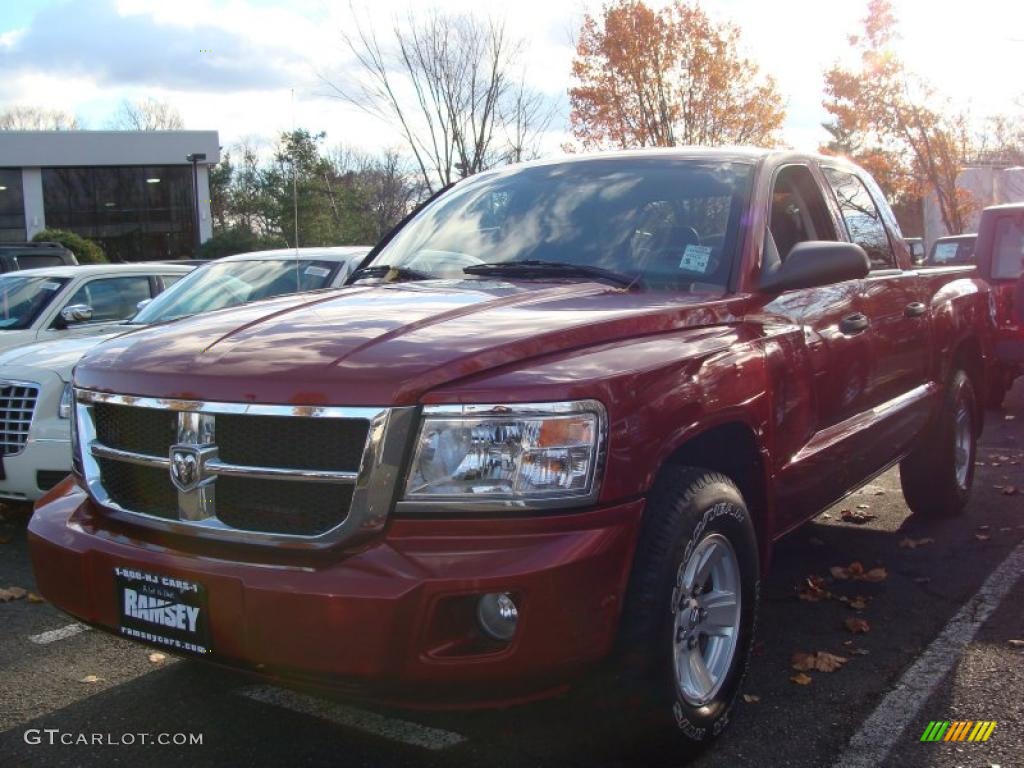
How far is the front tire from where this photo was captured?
273 cm

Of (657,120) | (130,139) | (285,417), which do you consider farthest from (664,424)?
(130,139)

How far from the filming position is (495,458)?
2.61 meters

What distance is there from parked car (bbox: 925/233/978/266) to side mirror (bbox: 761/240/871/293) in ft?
45.7

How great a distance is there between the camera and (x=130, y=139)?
3831 centimetres

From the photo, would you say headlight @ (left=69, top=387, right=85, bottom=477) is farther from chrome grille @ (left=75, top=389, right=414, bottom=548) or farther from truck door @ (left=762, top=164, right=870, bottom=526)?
truck door @ (left=762, top=164, right=870, bottom=526)

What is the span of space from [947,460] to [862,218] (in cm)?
160

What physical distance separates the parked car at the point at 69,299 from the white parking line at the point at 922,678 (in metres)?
6.19

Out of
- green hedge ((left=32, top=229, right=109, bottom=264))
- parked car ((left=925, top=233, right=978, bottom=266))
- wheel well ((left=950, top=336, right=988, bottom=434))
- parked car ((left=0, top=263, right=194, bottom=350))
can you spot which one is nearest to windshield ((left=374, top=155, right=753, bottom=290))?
wheel well ((left=950, top=336, right=988, bottom=434))

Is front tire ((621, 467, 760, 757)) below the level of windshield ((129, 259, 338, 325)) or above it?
below

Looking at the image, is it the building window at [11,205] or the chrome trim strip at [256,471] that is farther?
the building window at [11,205]

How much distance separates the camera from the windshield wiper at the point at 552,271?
370 centimetres

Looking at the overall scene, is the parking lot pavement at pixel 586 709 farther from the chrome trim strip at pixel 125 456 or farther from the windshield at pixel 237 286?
the windshield at pixel 237 286

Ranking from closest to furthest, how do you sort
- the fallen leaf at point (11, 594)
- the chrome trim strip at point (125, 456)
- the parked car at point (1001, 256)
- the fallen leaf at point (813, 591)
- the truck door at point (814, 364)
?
the chrome trim strip at point (125, 456) → the truck door at point (814, 364) → the fallen leaf at point (813, 591) → the fallen leaf at point (11, 594) → the parked car at point (1001, 256)

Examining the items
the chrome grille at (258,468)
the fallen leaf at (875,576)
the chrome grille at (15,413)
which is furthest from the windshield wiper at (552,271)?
the chrome grille at (15,413)
